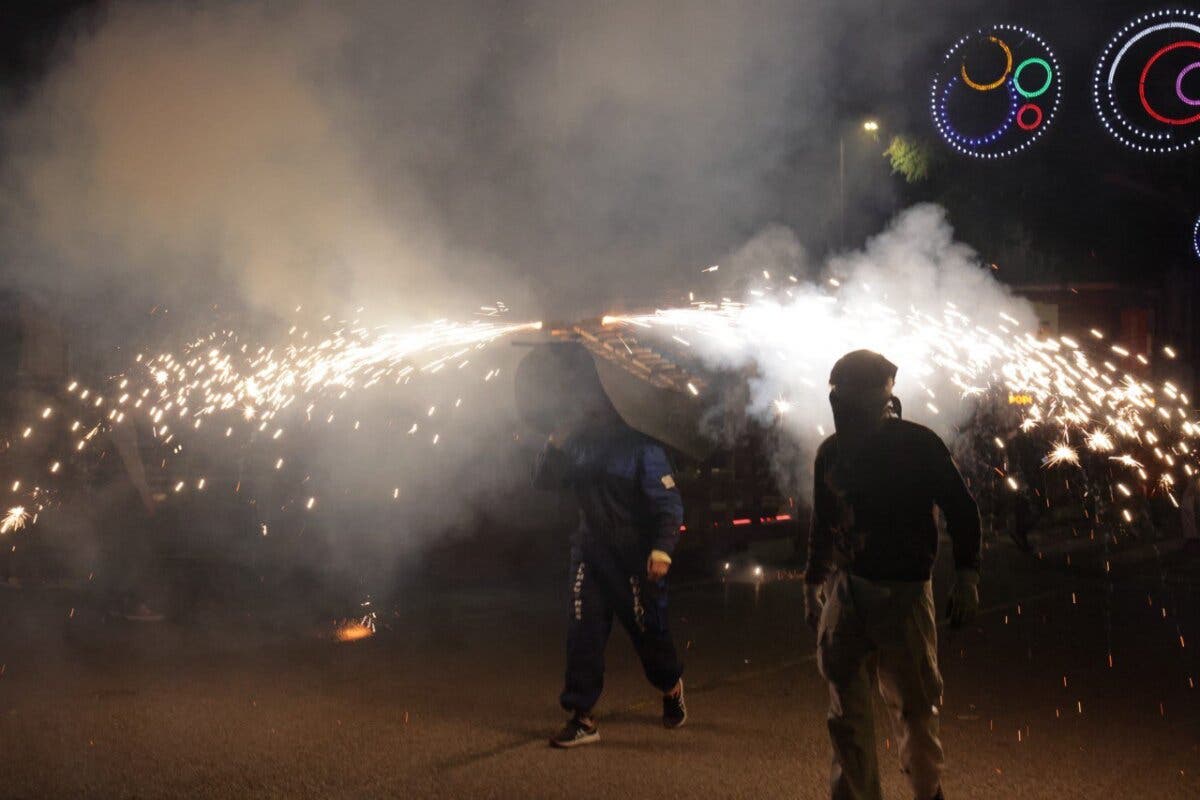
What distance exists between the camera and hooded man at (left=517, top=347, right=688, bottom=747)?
5.39 metres

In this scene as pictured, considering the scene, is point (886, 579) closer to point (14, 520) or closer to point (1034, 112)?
point (1034, 112)

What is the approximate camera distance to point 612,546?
546cm

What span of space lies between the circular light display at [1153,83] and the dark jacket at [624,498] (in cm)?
A: 355

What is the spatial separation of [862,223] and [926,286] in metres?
7.65

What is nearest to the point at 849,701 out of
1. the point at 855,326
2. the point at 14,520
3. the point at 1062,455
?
the point at 855,326

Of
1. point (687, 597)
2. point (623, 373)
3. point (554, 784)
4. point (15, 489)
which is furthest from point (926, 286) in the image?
point (15, 489)

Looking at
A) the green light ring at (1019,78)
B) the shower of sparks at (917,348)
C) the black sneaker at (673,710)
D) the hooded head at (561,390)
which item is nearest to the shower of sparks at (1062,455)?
the shower of sparks at (917,348)

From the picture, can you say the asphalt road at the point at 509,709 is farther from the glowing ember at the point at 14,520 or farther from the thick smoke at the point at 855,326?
the thick smoke at the point at 855,326

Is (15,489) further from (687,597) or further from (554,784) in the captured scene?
(554,784)

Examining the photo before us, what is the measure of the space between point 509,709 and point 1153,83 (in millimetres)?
5096

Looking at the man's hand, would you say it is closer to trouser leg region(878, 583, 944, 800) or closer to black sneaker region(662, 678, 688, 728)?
trouser leg region(878, 583, 944, 800)

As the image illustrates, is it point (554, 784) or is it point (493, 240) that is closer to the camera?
point (554, 784)

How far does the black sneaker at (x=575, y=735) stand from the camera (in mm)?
A: 5234

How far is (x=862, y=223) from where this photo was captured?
16.8m
